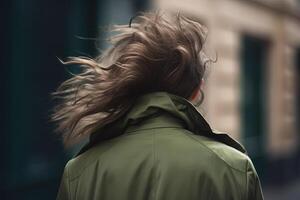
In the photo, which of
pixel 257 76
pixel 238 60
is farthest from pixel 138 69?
pixel 257 76

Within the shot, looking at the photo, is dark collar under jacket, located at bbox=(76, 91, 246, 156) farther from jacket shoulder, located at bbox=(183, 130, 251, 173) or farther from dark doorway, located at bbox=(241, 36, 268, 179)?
dark doorway, located at bbox=(241, 36, 268, 179)

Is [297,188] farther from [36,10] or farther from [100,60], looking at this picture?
[100,60]

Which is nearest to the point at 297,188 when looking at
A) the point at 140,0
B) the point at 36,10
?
the point at 140,0

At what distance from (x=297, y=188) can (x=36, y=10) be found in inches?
366

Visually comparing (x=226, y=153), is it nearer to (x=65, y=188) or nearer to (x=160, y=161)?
(x=160, y=161)

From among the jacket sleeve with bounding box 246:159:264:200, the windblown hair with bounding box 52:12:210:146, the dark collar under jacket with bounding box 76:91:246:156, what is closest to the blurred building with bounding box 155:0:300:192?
the windblown hair with bounding box 52:12:210:146

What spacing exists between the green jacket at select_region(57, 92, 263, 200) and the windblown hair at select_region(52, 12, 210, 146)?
5cm

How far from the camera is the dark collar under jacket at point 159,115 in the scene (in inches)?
87.4

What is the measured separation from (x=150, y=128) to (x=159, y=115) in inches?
2.4

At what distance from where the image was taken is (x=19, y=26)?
660 centimetres

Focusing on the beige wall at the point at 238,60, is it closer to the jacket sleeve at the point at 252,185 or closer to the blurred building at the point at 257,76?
the blurred building at the point at 257,76

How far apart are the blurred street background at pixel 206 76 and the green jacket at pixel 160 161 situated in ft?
2.16

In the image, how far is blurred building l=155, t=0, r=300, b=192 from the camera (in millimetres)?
10891

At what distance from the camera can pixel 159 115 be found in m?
2.24
